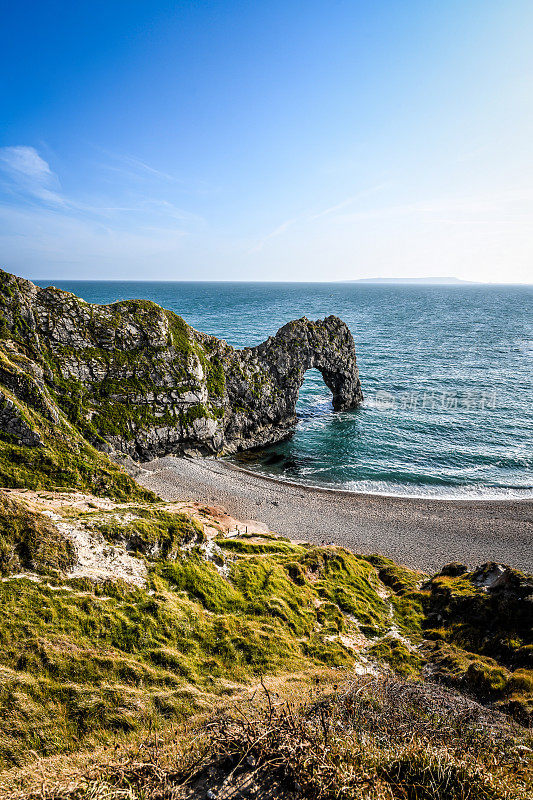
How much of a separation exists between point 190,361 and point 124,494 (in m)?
21.4

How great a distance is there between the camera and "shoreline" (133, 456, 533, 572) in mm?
27750

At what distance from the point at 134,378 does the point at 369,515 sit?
2652 cm

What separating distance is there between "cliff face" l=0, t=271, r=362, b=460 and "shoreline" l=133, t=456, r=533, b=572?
491 centimetres

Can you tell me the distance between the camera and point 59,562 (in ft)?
34.0

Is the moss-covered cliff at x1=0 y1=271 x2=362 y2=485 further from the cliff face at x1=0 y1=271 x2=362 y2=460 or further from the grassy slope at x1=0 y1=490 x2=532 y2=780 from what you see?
the grassy slope at x1=0 y1=490 x2=532 y2=780

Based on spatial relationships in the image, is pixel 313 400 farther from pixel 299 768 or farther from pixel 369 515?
pixel 299 768

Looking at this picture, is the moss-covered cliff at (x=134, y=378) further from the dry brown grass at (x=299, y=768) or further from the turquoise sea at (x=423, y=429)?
the dry brown grass at (x=299, y=768)

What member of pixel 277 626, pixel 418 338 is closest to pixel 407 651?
pixel 277 626

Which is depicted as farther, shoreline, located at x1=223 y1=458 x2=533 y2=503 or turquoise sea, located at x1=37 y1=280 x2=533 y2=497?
turquoise sea, located at x1=37 y1=280 x2=533 y2=497

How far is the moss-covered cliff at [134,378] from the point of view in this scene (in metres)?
24.5

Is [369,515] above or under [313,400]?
under

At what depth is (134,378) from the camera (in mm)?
37375

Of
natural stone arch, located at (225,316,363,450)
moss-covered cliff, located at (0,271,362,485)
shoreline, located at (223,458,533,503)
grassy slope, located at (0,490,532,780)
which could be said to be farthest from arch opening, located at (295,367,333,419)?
grassy slope, located at (0,490,532,780)

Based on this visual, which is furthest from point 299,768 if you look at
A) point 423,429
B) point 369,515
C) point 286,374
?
point 423,429
